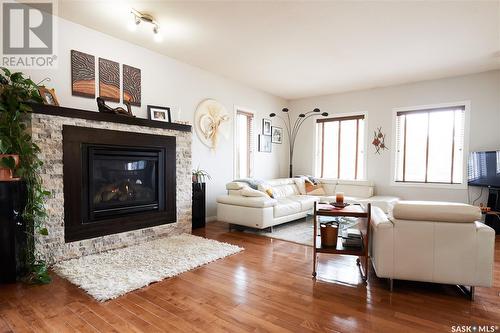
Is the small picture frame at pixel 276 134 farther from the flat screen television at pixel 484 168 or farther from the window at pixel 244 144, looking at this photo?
the flat screen television at pixel 484 168

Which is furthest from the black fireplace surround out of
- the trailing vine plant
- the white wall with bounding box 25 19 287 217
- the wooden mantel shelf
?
the white wall with bounding box 25 19 287 217

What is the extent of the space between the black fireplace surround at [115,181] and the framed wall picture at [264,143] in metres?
2.70

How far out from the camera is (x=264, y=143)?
639cm

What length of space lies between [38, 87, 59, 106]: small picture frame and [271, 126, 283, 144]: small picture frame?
459 cm

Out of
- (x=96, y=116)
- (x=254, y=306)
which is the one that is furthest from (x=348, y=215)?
(x=96, y=116)

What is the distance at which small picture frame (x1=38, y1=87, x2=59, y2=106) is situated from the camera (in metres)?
2.86

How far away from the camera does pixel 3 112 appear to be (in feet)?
8.04

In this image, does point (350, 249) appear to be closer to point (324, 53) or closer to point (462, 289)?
point (462, 289)

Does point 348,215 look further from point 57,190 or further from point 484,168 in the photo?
point 484,168

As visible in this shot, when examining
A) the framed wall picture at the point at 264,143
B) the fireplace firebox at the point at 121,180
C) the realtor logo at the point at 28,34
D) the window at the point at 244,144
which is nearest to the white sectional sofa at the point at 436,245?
the fireplace firebox at the point at 121,180

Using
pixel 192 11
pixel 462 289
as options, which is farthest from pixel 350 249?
pixel 192 11

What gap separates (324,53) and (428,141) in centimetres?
311

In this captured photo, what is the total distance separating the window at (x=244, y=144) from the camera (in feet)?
19.0

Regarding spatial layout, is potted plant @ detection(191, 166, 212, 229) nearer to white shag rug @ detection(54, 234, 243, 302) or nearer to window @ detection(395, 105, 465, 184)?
white shag rug @ detection(54, 234, 243, 302)
